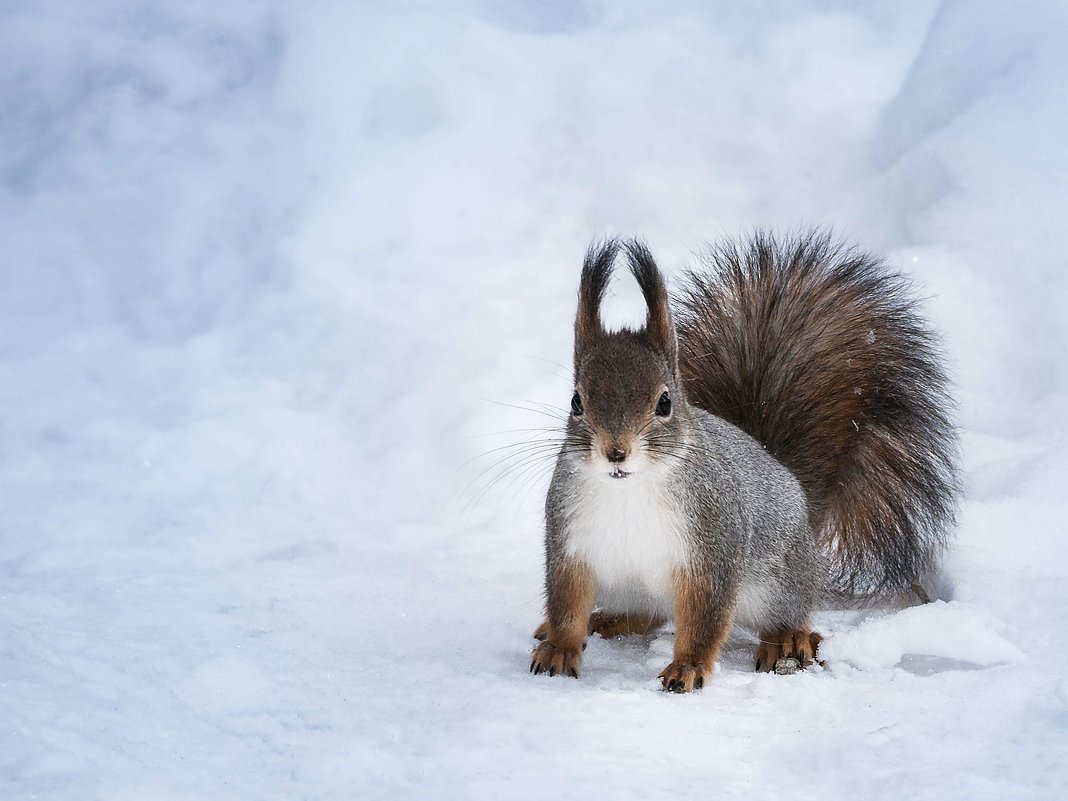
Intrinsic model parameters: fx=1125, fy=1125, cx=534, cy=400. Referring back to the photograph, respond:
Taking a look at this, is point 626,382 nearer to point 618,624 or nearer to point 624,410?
point 624,410

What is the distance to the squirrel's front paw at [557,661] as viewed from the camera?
252 cm

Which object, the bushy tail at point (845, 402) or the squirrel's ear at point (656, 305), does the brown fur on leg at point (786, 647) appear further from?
the squirrel's ear at point (656, 305)

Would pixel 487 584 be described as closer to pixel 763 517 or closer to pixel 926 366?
pixel 763 517

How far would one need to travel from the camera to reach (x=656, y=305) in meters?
2.56

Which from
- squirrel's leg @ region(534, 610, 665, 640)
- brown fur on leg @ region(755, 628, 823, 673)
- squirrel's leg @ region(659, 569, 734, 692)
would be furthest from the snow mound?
squirrel's leg @ region(534, 610, 665, 640)

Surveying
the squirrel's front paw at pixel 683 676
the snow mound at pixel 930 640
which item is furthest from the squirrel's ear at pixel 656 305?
the snow mound at pixel 930 640

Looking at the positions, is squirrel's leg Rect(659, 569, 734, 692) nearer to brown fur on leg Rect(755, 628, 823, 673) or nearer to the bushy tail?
brown fur on leg Rect(755, 628, 823, 673)

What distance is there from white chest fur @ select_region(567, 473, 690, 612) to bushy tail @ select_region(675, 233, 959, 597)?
2.71ft

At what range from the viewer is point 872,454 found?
3.24 metres

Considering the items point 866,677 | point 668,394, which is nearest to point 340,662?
point 668,394

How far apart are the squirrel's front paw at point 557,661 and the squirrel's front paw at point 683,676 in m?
0.20

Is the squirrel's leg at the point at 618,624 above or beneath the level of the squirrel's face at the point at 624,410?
beneath

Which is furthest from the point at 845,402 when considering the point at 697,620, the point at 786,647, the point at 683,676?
the point at 683,676

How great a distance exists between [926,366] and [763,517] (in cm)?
85
